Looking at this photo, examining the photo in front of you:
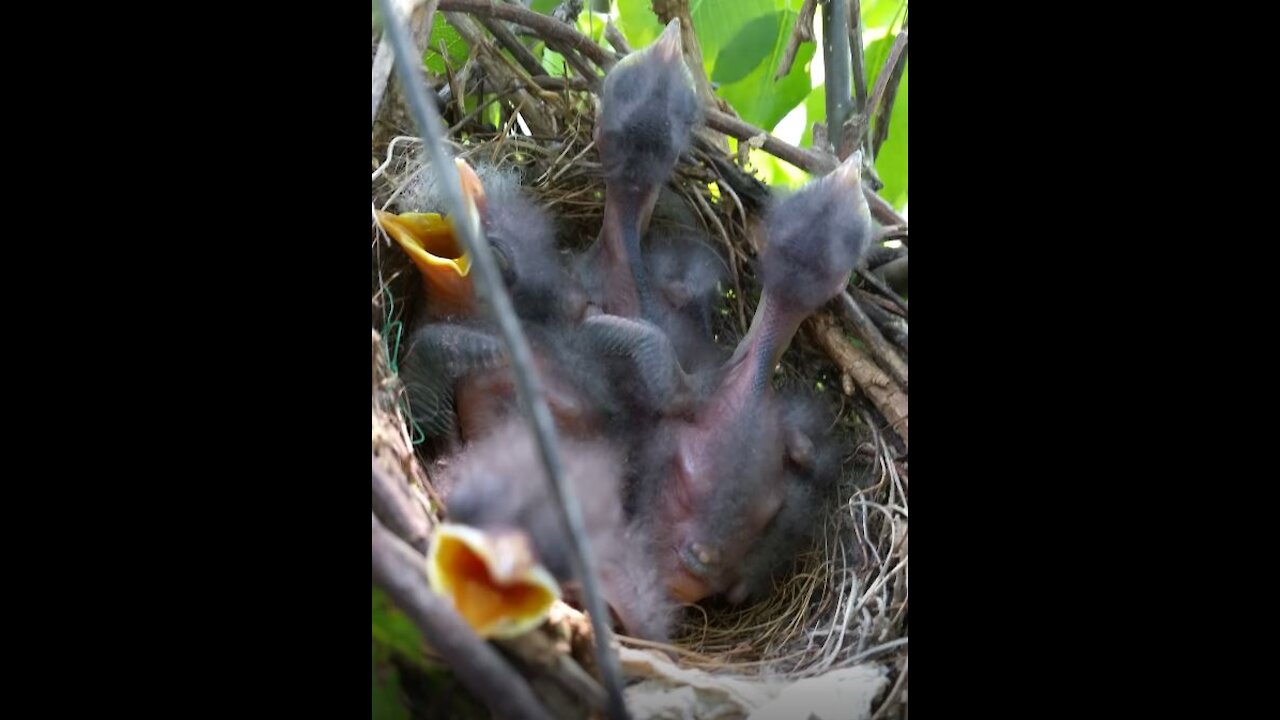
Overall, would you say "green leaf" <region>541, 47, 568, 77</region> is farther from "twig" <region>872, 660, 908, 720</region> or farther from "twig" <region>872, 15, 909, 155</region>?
"twig" <region>872, 660, 908, 720</region>

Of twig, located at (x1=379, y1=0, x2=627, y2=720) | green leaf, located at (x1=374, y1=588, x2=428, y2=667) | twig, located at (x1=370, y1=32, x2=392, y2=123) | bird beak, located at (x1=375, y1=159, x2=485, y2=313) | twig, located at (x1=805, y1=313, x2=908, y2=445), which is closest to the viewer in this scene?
twig, located at (x1=379, y1=0, x2=627, y2=720)

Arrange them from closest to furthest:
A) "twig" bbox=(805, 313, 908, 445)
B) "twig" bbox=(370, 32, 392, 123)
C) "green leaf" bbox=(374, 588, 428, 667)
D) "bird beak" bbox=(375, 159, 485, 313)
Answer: "green leaf" bbox=(374, 588, 428, 667), "twig" bbox=(370, 32, 392, 123), "bird beak" bbox=(375, 159, 485, 313), "twig" bbox=(805, 313, 908, 445)

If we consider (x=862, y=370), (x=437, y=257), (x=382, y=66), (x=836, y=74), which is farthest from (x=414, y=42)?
(x=862, y=370)

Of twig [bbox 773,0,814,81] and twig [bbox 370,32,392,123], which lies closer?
twig [bbox 370,32,392,123]

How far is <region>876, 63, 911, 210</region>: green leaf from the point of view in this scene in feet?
3.32

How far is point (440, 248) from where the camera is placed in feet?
3.08

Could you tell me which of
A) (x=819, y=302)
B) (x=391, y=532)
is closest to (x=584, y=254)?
(x=819, y=302)

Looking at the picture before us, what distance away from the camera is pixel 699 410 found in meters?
0.98

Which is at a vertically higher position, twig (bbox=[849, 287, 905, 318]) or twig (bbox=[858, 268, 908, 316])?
twig (bbox=[858, 268, 908, 316])

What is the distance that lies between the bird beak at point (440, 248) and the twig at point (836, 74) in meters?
0.33

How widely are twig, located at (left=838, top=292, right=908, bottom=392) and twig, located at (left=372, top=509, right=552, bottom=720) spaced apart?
19.5 inches

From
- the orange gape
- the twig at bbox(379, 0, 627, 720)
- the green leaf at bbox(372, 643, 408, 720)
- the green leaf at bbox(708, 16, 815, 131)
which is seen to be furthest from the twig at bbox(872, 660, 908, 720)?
the green leaf at bbox(708, 16, 815, 131)

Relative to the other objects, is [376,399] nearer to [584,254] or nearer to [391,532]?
[391,532]

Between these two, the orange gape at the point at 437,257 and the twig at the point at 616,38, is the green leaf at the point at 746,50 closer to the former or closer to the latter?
the twig at the point at 616,38
